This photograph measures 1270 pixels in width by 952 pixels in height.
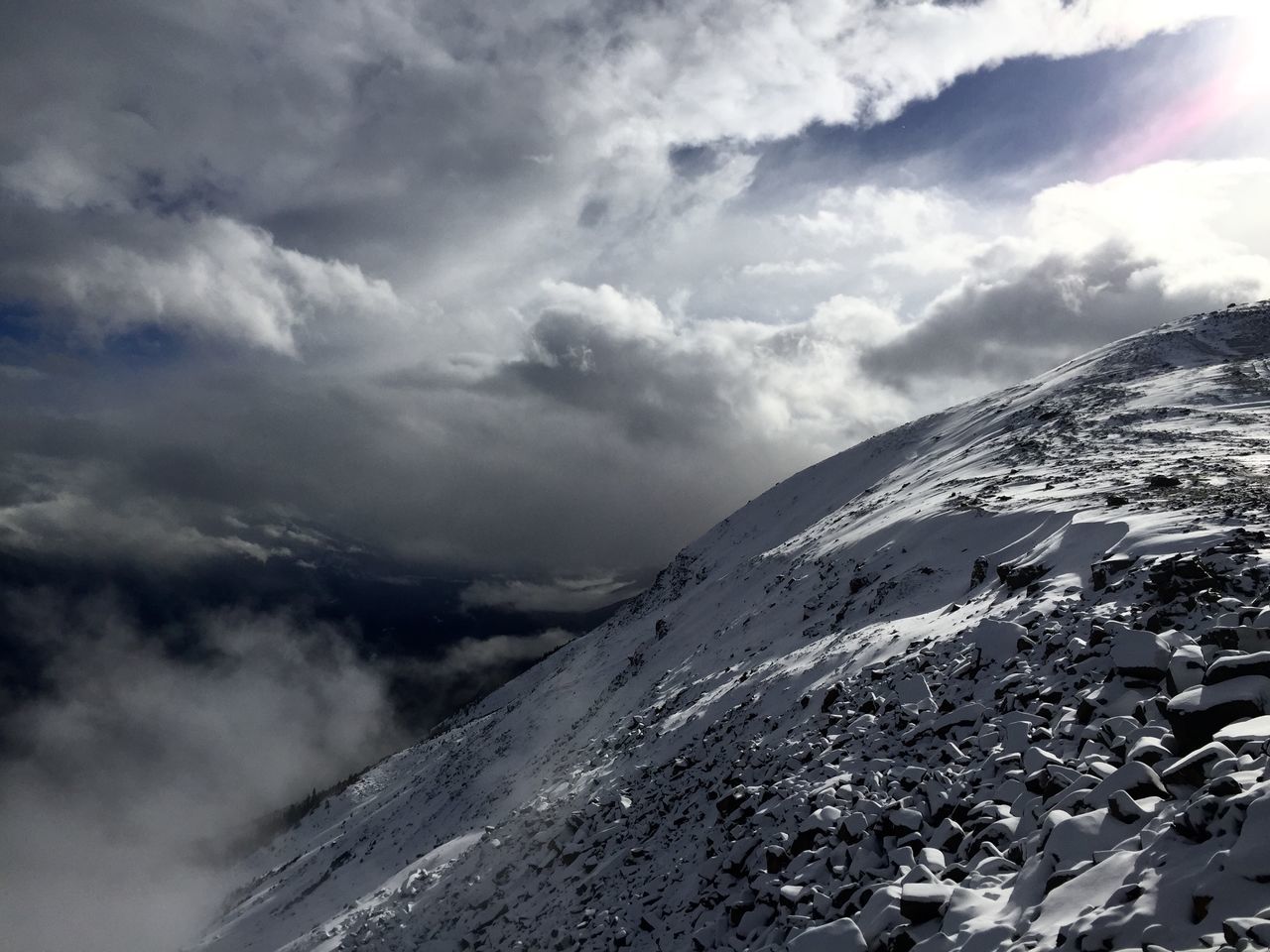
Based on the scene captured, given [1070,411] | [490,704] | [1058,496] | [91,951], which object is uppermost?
[1070,411]

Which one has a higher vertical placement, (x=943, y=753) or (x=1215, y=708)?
(x=1215, y=708)

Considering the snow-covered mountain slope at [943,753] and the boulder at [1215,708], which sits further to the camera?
the boulder at [1215,708]

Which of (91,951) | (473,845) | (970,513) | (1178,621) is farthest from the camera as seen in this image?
(91,951)

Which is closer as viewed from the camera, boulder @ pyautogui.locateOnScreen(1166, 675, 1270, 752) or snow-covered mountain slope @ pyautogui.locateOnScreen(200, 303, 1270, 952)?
snow-covered mountain slope @ pyautogui.locateOnScreen(200, 303, 1270, 952)

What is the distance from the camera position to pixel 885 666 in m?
17.0

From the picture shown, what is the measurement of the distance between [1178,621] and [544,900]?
52.7ft

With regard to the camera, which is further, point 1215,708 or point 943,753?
point 943,753

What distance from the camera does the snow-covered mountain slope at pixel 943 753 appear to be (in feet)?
24.5

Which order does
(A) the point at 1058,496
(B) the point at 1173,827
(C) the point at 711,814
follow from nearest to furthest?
1. (B) the point at 1173,827
2. (C) the point at 711,814
3. (A) the point at 1058,496

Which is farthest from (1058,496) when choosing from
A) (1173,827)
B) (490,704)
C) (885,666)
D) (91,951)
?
(91,951)

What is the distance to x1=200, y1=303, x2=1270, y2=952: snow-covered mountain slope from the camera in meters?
7.46

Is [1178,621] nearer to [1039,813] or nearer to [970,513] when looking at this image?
[1039,813]

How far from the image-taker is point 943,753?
12.1 m

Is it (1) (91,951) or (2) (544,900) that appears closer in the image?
(2) (544,900)
